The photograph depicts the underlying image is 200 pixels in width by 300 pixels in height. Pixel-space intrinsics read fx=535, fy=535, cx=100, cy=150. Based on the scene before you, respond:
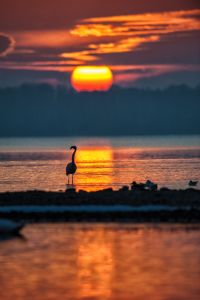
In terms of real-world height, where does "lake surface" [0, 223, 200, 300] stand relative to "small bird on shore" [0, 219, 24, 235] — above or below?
below

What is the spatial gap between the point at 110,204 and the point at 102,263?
8477mm

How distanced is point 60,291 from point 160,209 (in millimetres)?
9974

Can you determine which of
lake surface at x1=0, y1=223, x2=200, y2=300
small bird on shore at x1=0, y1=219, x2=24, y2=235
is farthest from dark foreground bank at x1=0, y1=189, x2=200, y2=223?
small bird on shore at x1=0, y1=219, x2=24, y2=235

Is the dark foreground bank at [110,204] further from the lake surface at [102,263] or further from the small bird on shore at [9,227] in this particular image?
the small bird on shore at [9,227]

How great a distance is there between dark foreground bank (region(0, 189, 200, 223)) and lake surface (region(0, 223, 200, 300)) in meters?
1.30

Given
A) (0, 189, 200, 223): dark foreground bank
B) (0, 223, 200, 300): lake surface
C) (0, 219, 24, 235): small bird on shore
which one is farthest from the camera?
(0, 189, 200, 223): dark foreground bank

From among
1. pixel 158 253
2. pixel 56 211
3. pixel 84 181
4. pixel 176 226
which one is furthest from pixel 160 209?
pixel 84 181

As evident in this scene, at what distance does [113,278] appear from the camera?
12.2 metres

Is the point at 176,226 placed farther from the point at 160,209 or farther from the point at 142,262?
the point at 142,262

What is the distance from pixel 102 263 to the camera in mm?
13570

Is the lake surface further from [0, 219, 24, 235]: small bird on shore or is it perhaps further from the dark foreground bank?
the dark foreground bank

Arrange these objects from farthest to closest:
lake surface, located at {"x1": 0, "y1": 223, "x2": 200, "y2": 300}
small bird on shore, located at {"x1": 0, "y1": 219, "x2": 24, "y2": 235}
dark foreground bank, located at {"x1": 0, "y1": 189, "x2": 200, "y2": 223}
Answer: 1. dark foreground bank, located at {"x1": 0, "y1": 189, "x2": 200, "y2": 223}
2. small bird on shore, located at {"x1": 0, "y1": 219, "x2": 24, "y2": 235}
3. lake surface, located at {"x1": 0, "y1": 223, "x2": 200, "y2": 300}

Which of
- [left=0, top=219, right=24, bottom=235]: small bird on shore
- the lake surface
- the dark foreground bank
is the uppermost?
the dark foreground bank

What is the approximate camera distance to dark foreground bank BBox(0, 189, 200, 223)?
19766 millimetres
